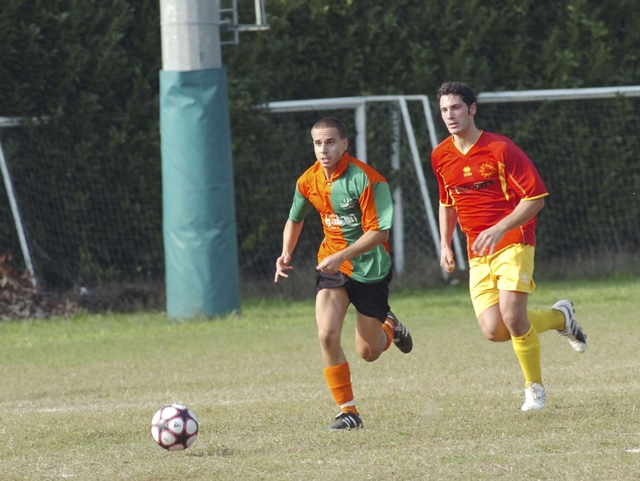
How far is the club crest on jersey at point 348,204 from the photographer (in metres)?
6.91

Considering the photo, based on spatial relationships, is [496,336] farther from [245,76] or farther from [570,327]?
[245,76]

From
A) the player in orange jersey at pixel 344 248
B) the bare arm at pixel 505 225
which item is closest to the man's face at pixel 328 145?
the player in orange jersey at pixel 344 248

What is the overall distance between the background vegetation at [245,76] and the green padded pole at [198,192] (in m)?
1.91

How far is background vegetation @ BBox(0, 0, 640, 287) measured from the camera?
13969mm

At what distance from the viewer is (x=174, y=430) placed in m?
5.89

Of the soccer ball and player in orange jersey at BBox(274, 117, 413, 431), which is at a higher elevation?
Result: player in orange jersey at BBox(274, 117, 413, 431)

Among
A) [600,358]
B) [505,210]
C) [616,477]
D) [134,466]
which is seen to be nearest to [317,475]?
[134,466]

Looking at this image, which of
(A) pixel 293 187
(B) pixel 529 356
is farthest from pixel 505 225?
(A) pixel 293 187

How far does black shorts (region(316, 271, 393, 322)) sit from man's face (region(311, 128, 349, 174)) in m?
0.70

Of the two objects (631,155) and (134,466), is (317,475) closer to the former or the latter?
(134,466)

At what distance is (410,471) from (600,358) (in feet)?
14.1

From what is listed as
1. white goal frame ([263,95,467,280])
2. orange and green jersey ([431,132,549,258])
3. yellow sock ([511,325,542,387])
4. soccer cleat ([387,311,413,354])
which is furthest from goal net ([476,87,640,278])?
yellow sock ([511,325,542,387])

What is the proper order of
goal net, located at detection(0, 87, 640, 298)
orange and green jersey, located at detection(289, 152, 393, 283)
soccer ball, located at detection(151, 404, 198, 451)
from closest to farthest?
1. soccer ball, located at detection(151, 404, 198, 451)
2. orange and green jersey, located at detection(289, 152, 393, 283)
3. goal net, located at detection(0, 87, 640, 298)

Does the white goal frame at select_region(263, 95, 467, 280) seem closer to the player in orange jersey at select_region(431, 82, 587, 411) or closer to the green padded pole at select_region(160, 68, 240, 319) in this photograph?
the green padded pole at select_region(160, 68, 240, 319)
